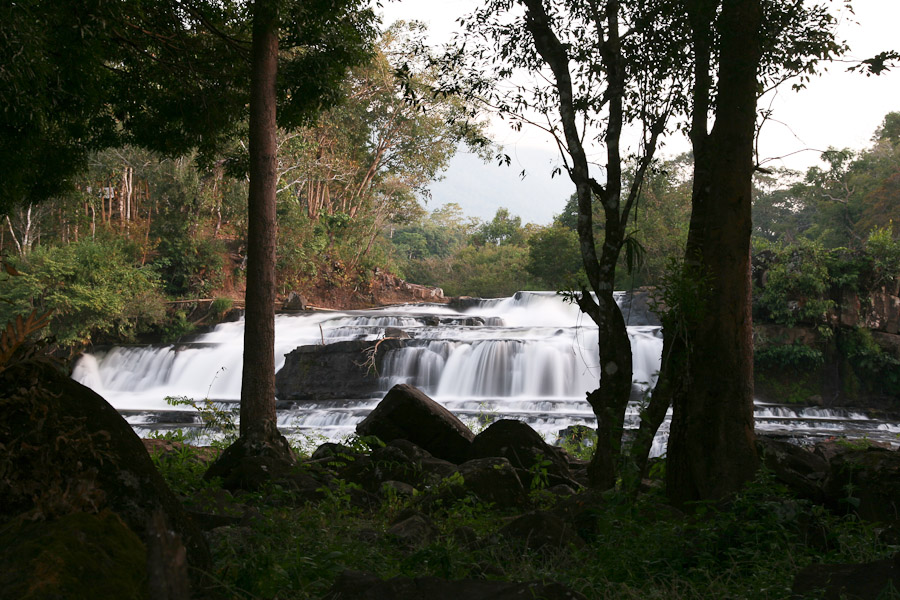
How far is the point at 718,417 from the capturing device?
467cm

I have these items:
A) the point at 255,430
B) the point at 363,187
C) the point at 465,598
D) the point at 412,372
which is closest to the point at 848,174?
the point at 363,187

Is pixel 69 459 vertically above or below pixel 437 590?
above

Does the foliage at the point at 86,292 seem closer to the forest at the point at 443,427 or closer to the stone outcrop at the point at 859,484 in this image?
the forest at the point at 443,427

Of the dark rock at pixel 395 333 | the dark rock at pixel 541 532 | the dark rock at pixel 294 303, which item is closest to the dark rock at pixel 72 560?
the dark rock at pixel 541 532

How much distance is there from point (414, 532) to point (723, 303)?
256 centimetres

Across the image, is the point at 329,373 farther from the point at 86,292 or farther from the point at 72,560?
the point at 72,560

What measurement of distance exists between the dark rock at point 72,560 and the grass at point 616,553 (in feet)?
1.75

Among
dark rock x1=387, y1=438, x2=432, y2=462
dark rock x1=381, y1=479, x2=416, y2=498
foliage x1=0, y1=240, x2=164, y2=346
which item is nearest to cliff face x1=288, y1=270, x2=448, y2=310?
foliage x1=0, y1=240, x2=164, y2=346

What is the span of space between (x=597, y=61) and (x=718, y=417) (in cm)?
331

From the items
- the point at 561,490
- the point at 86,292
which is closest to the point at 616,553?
the point at 561,490

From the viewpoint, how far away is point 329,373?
52.7 feet

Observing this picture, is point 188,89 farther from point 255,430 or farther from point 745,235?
point 745,235

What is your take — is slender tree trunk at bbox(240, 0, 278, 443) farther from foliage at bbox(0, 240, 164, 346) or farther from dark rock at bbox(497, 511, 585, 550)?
foliage at bbox(0, 240, 164, 346)

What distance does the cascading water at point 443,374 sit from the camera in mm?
13820
